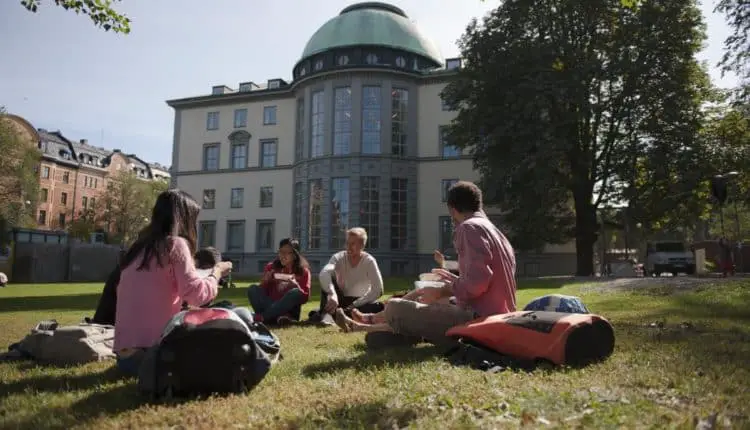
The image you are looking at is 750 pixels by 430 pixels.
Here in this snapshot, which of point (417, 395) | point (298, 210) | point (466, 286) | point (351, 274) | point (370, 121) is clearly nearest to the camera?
point (417, 395)

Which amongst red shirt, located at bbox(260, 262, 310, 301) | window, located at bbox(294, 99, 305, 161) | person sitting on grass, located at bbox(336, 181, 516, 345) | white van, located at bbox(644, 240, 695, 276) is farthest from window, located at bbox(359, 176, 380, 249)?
person sitting on grass, located at bbox(336, 181, 516, 345)

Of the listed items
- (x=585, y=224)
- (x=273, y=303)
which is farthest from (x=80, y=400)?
(x=585, y=224)

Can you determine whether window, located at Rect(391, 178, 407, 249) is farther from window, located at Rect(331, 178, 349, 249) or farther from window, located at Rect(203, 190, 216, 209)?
window, located at Rect(203, 190, 216, 209)

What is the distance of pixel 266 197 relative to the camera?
44062 millimetres

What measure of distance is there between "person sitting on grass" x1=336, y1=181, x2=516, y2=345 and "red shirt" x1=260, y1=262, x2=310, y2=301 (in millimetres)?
3164

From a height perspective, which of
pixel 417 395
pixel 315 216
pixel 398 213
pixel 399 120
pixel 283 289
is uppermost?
pixel 399 120

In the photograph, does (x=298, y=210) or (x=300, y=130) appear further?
(x=300, y=130)

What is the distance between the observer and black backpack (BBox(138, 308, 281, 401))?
3.65 meters

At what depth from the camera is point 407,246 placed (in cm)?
3831

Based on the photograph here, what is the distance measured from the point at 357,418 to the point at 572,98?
22.6 metres

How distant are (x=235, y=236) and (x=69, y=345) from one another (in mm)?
40543

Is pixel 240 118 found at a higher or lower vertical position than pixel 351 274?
higher

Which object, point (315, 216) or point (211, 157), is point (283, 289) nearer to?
point (315, 216)

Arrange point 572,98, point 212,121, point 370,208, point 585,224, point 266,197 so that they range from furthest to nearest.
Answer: point 212,121 → point 266,197 → point 370,208 → point 585,224 → point 572,98
